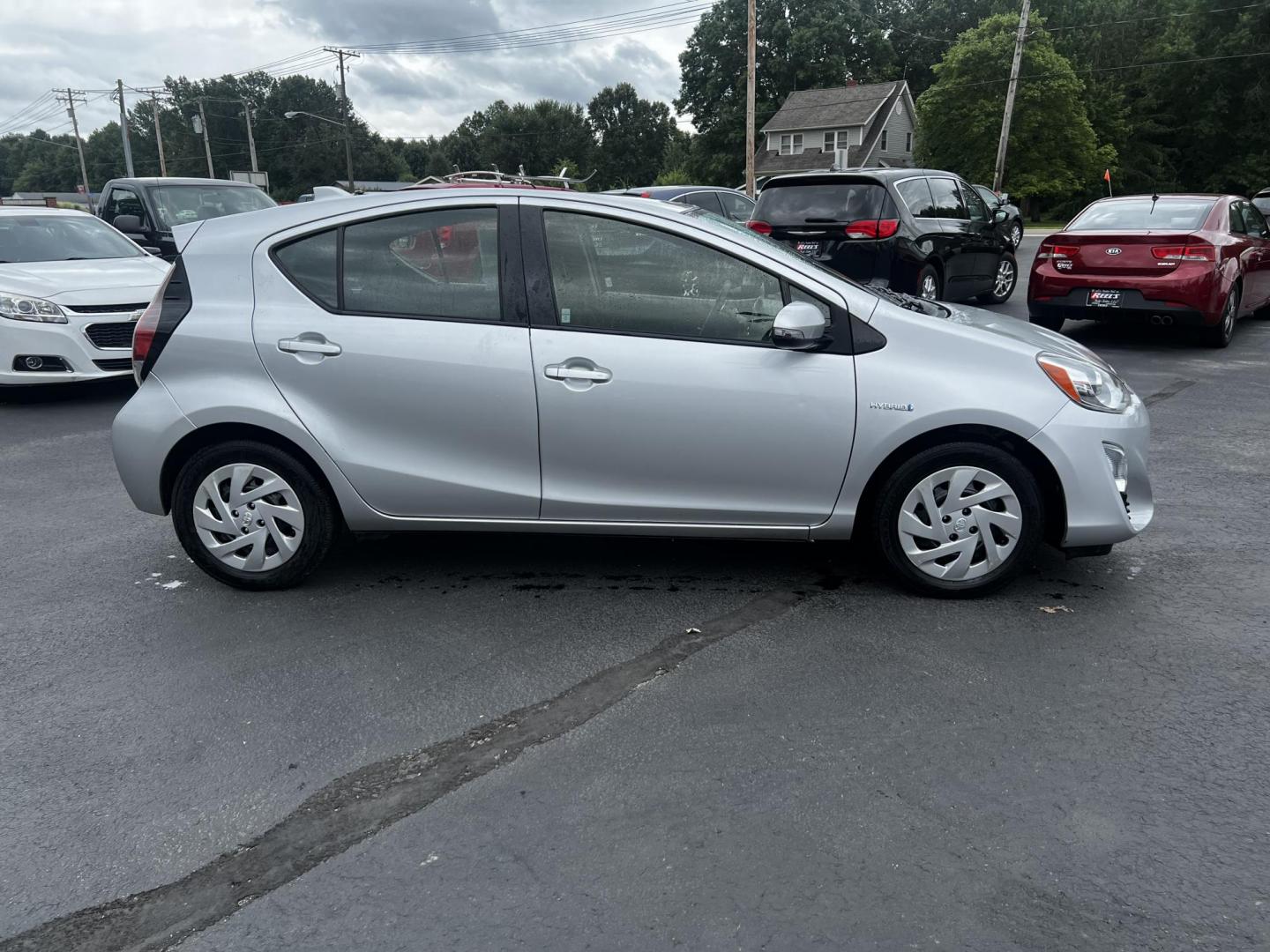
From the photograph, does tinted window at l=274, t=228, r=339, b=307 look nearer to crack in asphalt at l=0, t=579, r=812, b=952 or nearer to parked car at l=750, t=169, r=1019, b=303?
crack in asphalt at l=0, t=579, r=812, b=952

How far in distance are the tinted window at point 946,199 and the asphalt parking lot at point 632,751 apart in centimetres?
822

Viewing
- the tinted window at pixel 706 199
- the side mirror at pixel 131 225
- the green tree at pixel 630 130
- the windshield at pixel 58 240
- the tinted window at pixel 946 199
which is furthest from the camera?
the green tree at pixel 630 130

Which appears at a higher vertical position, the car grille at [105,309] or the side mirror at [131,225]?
the side mirror at [131,225]

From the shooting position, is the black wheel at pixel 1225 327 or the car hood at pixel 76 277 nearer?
the car hood at pixel 76 277

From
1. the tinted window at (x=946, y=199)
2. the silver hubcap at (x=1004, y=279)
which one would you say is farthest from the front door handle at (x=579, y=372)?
the silver hubcap at (x=1004, y=279)

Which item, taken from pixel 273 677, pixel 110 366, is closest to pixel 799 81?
pixel 110 366

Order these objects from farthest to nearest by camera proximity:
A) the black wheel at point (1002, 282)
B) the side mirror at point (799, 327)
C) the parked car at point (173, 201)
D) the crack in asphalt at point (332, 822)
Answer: the black wheel at point (1002, 282)
the parked car at point (173, 201)
the side mirror at point (799, 327)
the crack in asphalt at point (332, 822)

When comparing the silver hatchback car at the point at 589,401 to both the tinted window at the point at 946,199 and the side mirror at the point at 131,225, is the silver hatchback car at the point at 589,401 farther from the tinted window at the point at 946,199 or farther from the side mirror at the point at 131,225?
the tinted window at the point at 946,199

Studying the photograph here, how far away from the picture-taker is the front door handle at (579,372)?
4.11 meters

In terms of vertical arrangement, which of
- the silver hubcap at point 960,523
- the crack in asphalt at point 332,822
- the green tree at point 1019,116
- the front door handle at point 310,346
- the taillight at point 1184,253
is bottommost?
the crack in asphalt at point 332,822

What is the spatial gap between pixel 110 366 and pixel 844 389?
22.7ft

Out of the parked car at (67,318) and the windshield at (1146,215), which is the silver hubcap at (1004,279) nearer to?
the windshield at (1146,215)

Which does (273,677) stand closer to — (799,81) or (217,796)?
(217,796)

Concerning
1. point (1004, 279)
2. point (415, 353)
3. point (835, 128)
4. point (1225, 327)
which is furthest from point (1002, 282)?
point (835, 128)
